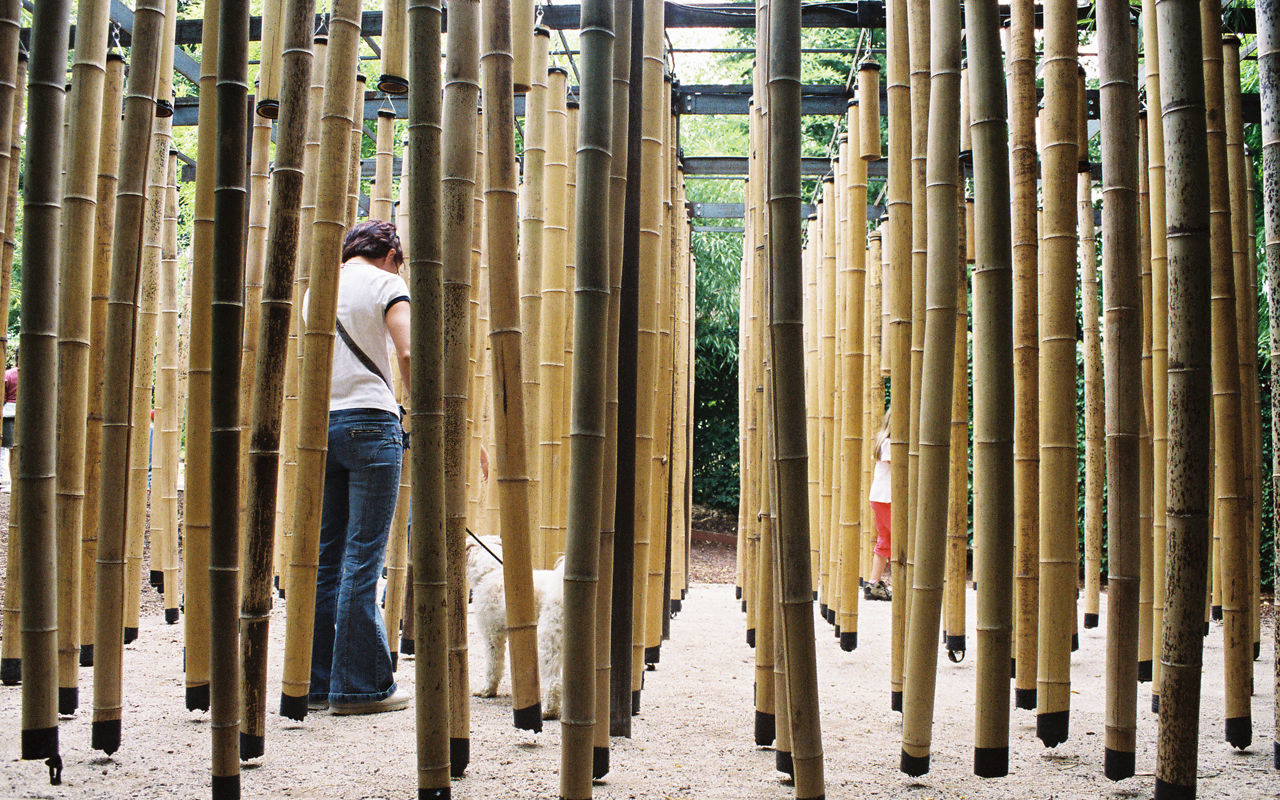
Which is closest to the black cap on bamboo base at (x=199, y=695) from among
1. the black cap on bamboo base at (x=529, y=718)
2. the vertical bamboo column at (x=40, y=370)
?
the vertical bamboo column at (x=40, y=370)

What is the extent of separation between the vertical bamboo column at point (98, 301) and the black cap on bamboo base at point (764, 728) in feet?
3.77

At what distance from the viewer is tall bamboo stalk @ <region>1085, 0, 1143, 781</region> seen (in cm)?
125

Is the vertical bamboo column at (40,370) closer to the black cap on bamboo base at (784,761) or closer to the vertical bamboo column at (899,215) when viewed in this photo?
the black cap on bamboo base at (784,761)

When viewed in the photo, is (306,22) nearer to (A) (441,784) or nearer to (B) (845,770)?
(A) (441,784)

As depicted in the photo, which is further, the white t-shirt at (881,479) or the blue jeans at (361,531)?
the white t-shirt at (881,479)

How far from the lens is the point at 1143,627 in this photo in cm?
206

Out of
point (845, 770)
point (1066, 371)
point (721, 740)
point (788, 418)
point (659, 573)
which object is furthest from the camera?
point (659, 573)

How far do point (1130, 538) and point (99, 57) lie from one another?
1.59 meters

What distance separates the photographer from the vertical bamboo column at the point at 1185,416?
1.11m

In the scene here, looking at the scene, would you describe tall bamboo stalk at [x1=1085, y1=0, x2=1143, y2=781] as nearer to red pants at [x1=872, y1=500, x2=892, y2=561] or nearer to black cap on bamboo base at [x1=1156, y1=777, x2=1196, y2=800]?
black cap on bamboo base at [x1=1156, y1=777, x2=1196, y2=800]

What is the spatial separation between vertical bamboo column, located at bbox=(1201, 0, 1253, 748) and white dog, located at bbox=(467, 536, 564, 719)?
125 centimetres

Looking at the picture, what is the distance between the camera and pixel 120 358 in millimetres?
1409

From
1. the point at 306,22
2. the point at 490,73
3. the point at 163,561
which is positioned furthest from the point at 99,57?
the point at 163,561

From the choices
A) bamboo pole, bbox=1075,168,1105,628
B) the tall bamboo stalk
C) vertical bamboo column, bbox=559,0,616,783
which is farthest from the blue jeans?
bamboo pole, bbox=1075,168,1105,628
